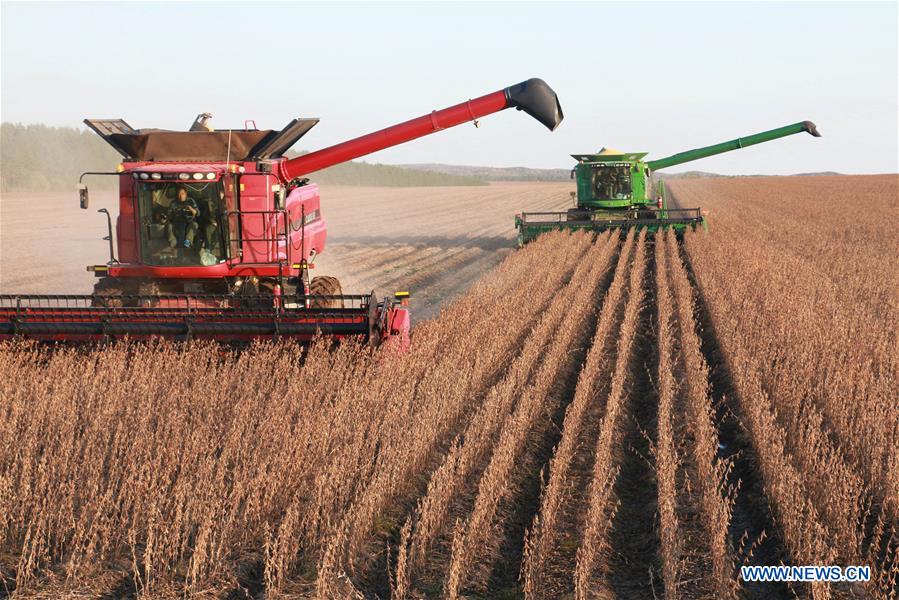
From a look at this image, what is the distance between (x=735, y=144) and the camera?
26234 millimetres

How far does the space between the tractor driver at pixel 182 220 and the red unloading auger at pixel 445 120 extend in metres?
1.28

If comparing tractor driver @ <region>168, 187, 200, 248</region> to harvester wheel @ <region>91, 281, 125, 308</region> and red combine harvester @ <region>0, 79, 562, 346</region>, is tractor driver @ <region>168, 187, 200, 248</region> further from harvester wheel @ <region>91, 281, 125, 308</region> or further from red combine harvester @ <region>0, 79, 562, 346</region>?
harvester wheel @ <region>91, 281, 125, 308</region>

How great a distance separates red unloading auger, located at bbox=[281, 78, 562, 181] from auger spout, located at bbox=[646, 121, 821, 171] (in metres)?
16.9

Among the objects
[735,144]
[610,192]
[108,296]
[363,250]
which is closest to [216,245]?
[108,296]

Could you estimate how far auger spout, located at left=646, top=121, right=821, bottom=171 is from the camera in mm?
24828

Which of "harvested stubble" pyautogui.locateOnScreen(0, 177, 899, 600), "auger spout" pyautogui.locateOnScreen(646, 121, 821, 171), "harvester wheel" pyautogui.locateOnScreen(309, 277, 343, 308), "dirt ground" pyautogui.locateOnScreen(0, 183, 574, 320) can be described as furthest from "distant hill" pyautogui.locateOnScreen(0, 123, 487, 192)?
"harvested stubble" pyautogui.locateOnScreen(0, 177, 899, 600)

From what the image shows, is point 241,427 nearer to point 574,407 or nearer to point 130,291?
point 574,407

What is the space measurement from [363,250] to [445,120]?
496 inches

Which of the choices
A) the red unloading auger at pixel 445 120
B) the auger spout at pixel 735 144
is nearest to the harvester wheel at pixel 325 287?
the red unloading auger at pixel 445 120

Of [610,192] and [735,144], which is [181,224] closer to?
[610,192]

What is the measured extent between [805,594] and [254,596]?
2.69 m

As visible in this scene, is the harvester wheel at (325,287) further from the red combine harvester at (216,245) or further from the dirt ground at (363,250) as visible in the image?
the dirt ground at (363,250)

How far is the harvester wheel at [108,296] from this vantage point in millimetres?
8547

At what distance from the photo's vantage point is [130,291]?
922cm
